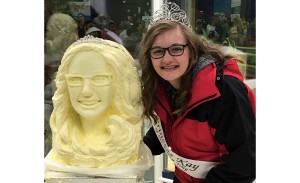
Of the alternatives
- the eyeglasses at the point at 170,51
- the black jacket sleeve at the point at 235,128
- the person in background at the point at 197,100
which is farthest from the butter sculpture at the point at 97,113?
the black jacket sleeve at the point at 235,128

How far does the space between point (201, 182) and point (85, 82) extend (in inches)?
30.1

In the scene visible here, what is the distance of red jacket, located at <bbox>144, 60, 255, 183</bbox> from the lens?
173 cm

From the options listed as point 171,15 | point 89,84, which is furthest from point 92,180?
point 171,15

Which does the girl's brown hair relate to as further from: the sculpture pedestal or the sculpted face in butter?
the sculpture pedestal

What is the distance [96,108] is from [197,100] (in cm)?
49

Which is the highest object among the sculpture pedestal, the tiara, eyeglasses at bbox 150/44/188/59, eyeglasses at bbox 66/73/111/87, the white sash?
the tiara

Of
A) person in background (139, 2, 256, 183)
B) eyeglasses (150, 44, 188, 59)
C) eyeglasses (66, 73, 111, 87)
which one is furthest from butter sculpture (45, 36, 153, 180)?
eyeglasses (150, 44, 188, 59)

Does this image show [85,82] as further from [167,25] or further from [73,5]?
[73,5]

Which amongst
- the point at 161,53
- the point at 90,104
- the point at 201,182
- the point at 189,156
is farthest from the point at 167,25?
the point at 201,182

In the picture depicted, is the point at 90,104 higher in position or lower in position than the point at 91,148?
higher

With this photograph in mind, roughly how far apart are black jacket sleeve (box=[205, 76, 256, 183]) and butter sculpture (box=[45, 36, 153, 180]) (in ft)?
1.32

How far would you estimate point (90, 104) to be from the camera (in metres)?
1.88

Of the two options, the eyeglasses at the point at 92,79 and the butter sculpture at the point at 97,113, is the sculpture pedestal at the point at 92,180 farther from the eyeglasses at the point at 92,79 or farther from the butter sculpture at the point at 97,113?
the eyeglasses at the point at 92,79

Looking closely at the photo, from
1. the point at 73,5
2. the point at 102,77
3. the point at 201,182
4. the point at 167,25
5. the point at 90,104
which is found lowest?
the point at 201,182
